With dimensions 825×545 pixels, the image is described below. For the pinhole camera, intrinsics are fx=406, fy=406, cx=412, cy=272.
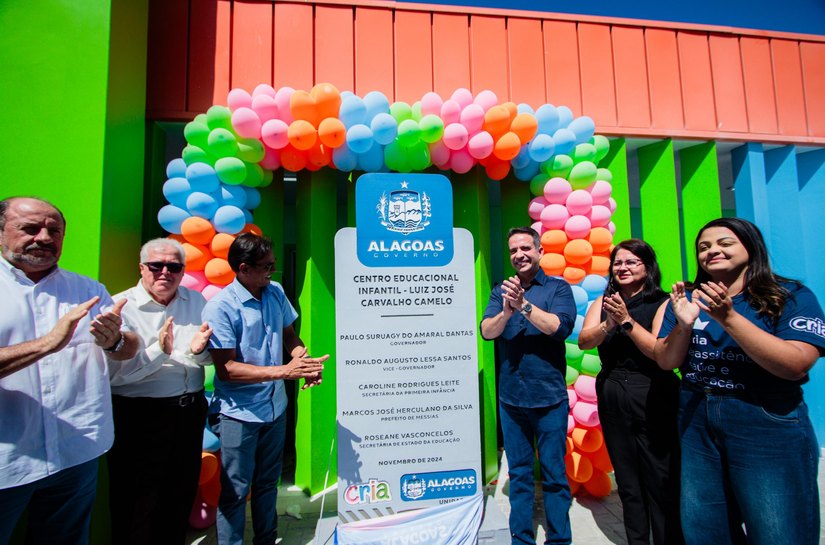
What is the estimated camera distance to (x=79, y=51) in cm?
252

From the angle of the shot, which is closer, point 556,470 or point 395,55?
point 556,470

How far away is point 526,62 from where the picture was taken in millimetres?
3678

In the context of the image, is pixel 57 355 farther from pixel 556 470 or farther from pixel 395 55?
pixel 395 55

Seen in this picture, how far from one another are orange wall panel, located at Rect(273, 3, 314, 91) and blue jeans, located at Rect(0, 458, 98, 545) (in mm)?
2946

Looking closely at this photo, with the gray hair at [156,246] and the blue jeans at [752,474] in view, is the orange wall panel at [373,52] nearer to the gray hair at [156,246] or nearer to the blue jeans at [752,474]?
the gray hair at [156,246]

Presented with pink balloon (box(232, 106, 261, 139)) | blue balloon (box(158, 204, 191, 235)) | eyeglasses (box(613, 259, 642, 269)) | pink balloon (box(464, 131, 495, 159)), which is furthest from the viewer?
pink balloon (box(464, 131, 495, 159))

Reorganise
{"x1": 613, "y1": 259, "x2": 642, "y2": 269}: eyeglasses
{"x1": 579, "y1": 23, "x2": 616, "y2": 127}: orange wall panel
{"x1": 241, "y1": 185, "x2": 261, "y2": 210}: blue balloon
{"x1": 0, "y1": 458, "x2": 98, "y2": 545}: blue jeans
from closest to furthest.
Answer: {"x1": 0, "y1": 458, "x2": 98, "y2": 545}: blue jeans → {"x1": 613, "y1": 259, "x2": 642, "y2": 269}: eyeglasses → {"x1": 241, "y1": 185, "x2": 261, "y2": 210}: blue balloon → {"x1": 579, "y1": 23, "x2": 616, "y2": 127}: orange wall panel

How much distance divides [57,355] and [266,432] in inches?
40.4

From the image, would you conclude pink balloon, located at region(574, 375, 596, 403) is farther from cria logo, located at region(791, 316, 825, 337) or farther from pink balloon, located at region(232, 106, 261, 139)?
pink balloon, located at region(232, 106, 261, 139)

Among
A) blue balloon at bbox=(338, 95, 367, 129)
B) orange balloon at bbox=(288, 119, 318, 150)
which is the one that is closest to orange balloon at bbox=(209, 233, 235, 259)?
orange balloon at bbox=(288, 119, 318, 150)

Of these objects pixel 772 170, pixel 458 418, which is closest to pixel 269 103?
pixel 458 418

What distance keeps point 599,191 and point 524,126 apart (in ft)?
2.61

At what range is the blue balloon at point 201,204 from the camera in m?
2.78

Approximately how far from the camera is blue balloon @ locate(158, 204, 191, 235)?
2.80m
